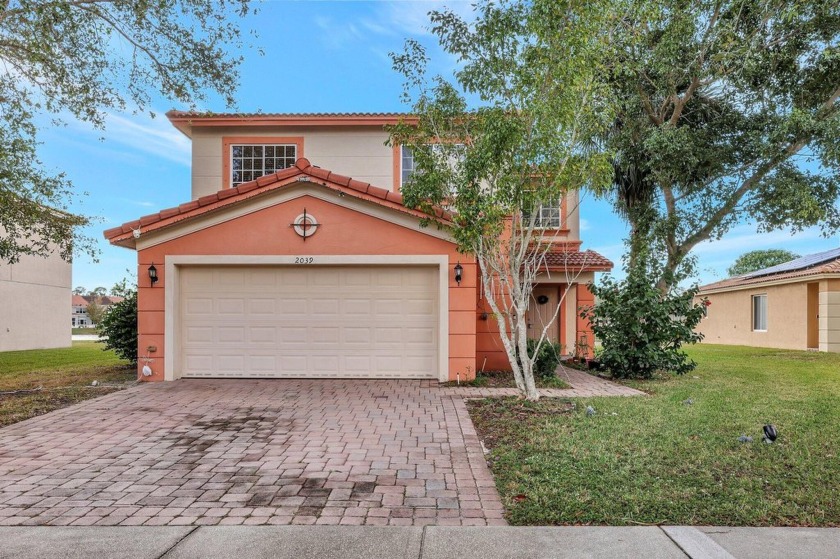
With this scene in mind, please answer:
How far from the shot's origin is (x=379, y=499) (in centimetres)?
389

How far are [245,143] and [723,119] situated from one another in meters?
12.6

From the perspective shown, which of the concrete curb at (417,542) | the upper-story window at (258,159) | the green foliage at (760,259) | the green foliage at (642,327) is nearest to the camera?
the concrete curb at (417,542)

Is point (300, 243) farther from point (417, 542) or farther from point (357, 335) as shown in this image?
point (417, 542)

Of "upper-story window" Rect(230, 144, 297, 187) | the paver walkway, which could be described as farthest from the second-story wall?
the paver walkway

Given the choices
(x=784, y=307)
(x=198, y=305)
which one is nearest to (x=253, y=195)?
(x=198, y=305)

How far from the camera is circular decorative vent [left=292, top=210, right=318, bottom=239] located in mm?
9461

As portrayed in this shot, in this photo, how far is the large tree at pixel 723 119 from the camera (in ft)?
38.2

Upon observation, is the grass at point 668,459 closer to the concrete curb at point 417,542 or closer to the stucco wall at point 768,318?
the concrete curb at point 417,542

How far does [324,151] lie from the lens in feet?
45.8

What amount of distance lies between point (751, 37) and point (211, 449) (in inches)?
555

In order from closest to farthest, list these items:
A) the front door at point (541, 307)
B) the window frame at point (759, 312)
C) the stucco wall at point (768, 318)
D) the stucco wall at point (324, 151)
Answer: the front door at point (541, 307) < the stucco wall at point (324, 151) < the stucco wall at point (768, 318) < the window frame at point (759, 312)

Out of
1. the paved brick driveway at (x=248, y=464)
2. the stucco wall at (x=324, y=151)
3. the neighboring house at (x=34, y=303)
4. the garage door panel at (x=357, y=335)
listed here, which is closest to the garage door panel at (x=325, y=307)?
the garage door panel at (x=357, y=335)

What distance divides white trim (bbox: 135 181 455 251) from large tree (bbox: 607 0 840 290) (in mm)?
6017

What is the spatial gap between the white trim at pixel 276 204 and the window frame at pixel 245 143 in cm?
465
